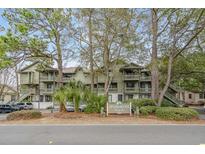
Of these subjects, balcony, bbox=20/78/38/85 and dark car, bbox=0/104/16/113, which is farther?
balcony, bbox=20/78/38/85

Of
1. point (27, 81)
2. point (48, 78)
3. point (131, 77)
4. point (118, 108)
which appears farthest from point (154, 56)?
point (27, 81)

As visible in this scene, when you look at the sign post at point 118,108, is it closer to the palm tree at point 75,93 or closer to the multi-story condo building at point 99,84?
the palm tree at point 75,93

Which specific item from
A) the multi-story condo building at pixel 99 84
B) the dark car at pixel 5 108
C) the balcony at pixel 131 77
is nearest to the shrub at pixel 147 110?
the dark car at pixel 5 108

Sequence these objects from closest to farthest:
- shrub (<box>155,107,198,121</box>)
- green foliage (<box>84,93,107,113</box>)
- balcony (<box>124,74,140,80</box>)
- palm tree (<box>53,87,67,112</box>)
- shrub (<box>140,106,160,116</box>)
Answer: shrub (<box>155,107,198,121</box>) → palm tree (<box>53,87,67,112</box>) → shrub (<box>140,106,160,116</box>) → green foliage (<box>84,93,107,113</box>) → balcony (<box>124,74,140,80</box>)

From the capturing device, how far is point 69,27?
19.5 m

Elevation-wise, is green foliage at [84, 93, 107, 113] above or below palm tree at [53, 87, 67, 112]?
below

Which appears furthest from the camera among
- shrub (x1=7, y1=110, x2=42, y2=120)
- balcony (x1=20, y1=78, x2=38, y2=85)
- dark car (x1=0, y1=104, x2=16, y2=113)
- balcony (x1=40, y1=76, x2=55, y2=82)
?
balcony (x1=20, y1=78, x2=38, y2=85)

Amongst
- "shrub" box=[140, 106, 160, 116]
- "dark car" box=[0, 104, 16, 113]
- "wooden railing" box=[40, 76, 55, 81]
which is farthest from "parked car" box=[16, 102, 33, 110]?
"shrub" box=[140, 106, 160, 116]

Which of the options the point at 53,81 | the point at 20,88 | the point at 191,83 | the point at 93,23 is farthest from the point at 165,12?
the point at 20,88

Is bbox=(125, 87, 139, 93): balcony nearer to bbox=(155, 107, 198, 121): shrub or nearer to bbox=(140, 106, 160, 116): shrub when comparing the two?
bbox=(140, 106, 160, 116): shrub

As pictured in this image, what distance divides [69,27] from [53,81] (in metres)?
27.0
